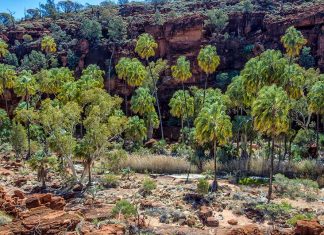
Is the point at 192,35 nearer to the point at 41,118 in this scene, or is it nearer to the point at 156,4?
the point at 156,4

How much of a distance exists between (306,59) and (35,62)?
44.6 metres

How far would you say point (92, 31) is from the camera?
253 feet

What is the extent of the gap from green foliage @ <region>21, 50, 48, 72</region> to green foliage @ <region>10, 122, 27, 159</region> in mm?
27915

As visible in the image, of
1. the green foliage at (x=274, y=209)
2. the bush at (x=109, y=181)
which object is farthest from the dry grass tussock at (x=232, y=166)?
the green foliage at (x=274, y=209)

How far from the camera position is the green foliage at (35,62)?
72075mm

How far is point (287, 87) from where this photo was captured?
36.3m

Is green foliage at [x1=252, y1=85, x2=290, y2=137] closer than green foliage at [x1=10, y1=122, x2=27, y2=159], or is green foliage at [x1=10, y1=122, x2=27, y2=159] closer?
green foliage at [x1=252, y1=85, x2=290, y2=137]

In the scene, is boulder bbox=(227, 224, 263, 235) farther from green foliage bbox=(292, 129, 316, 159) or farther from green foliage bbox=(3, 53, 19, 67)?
green foliage bbox=(3, 53, 19, 67)

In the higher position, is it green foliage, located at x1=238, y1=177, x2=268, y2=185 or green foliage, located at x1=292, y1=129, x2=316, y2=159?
green foliage, located at x1=292, y1=129, x2=316, y2=159

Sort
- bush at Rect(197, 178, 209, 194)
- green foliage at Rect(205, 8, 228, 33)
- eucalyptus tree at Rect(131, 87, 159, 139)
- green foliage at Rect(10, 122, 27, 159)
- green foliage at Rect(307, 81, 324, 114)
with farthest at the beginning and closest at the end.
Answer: green foliage at Rect(205, 8, 228, 33), eucalyptus tree at Rect(131, 87, 159, 139), green foliage at Rect(10, 122, 27, 159), green foliage at Rect(307, 81, 324, 114), bush at Rect(197, 178, 209, 194)

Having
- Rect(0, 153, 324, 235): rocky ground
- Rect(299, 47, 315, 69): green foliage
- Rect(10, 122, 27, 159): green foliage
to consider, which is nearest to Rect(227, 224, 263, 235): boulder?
Rect(0, 153, 324, 235): rocky ground

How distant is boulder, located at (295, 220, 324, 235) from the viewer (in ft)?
77.7

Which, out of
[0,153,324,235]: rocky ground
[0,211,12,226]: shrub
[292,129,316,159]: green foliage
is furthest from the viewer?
[292,129,316,159]: green foliage

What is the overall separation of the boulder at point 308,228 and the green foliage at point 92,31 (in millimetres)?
60475
